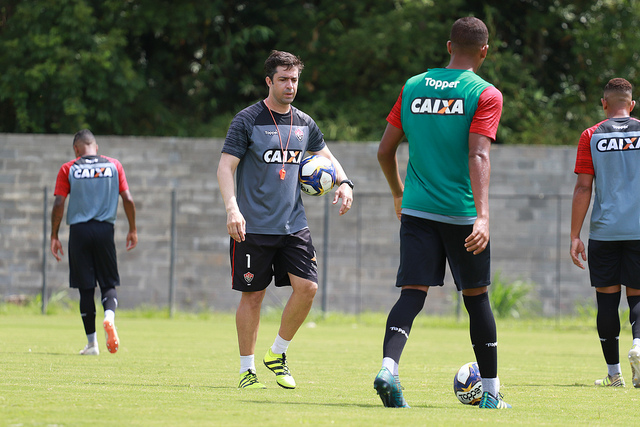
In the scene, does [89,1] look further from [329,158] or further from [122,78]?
[329,158]

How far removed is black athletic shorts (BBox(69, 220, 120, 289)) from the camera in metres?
9.42

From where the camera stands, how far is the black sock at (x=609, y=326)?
7.07m

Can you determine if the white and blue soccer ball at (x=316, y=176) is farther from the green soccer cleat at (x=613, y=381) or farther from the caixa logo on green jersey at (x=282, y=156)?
the green soccer cleat at (x=613, y=381)

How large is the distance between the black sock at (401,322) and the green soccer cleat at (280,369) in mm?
1379

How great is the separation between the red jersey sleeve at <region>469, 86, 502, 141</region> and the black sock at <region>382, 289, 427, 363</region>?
0.94 metres

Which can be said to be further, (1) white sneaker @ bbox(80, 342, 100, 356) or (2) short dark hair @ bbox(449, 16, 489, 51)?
(1) white sneaker @ bbox(80, 342, 100, 356)

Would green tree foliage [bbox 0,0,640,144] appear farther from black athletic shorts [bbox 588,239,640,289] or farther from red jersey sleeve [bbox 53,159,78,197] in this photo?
black athletic shorts [bbox 588,239,640,289]

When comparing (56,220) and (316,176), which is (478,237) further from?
(56,220)

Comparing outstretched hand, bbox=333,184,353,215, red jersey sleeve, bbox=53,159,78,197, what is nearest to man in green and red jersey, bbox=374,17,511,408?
outstretched hand, bbox=333,184,353,215

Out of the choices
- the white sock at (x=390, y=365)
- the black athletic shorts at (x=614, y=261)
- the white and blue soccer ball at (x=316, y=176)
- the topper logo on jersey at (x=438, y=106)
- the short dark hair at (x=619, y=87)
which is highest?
the short dark hair at (x=619, y=87)

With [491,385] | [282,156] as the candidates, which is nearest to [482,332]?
[491,385]

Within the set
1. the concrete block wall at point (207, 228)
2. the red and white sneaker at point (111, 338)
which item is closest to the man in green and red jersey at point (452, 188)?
the red and white sneaker at point (111, 338)

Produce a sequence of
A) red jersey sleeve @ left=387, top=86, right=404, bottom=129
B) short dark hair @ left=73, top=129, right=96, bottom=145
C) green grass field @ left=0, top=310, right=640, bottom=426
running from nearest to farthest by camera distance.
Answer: green grass field @ left=0, top=310, right=640, bottom=426 < red jersey sleeve @ left=387, top=86, right=404, bottom=129 < short dark hair @ left=73, top=129, right=96, bottom=145

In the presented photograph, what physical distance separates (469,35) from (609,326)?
9.82ft
